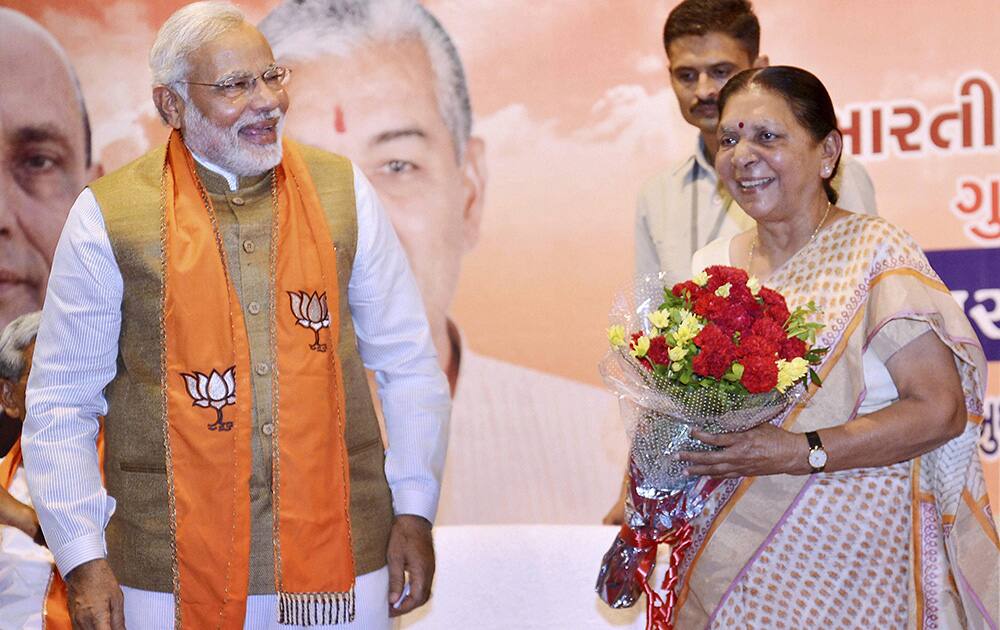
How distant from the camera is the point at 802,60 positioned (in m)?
4.87

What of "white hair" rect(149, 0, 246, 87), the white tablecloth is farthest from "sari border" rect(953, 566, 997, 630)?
"white hair" rect(149, 0, 246, 87)

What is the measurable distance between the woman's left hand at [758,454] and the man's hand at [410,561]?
0.60m

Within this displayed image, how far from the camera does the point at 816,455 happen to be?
2.43 m

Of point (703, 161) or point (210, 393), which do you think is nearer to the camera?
point (210, 393)

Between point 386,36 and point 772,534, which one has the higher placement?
point 386,36

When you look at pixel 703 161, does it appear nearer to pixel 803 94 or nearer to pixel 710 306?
pixel 803 94

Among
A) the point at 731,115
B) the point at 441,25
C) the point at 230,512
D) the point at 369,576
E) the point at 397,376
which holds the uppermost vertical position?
the point at 441,25

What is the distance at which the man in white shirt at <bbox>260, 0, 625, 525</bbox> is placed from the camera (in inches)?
201

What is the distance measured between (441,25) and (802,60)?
147 cm

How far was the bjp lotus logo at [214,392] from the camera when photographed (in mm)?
2469

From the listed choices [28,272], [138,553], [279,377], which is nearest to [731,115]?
[279,377]

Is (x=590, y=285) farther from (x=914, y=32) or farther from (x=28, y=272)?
(x=28, y=272)

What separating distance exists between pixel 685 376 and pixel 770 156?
23.0 inches

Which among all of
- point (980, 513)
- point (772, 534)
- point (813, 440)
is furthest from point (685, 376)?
point (980, 513)
